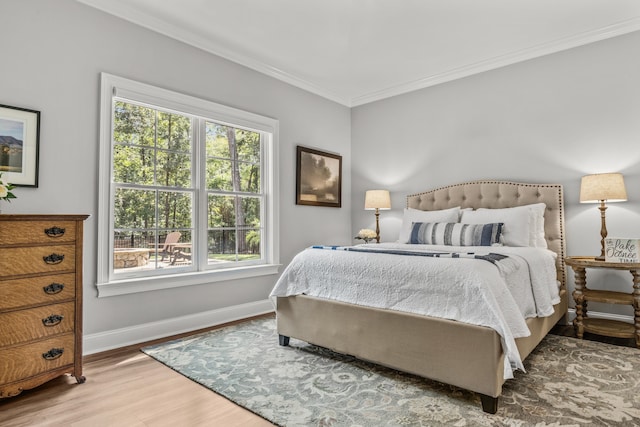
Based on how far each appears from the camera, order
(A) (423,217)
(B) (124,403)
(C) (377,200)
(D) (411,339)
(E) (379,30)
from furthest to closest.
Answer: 1. (C) (377,200)
2. (A) (423,217)
3. (E) (379,30)
4. (D) (411,339)
5. (B) (124,403)

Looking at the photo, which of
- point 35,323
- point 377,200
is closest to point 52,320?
point 35,323

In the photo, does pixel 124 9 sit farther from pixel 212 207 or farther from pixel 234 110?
pixel 212 207

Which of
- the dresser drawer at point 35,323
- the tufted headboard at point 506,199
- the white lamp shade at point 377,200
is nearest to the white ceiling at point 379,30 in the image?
the tufted headboard at point 506,199

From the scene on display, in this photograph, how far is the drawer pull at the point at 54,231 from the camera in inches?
86.7

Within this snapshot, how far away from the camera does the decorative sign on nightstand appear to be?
2861mm

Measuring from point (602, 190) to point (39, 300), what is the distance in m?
4.20

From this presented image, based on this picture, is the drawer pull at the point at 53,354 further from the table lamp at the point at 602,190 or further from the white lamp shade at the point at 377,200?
the table lamp at the point at 602,190

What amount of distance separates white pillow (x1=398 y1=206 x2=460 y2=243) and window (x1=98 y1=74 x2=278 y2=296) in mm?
1437

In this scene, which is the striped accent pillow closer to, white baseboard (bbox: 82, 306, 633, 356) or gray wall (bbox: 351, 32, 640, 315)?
gray wall (bbox: 351, 32, 640, 315)

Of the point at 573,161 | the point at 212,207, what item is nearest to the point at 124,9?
Result: the point at 212,207

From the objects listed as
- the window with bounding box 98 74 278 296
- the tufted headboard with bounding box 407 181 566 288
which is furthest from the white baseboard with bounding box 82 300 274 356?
the tufted headboard with bounding box 407 181 566 288

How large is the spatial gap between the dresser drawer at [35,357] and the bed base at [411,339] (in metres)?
1.40

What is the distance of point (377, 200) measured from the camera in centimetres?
471

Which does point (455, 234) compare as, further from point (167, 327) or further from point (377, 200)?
point (167, 327)
